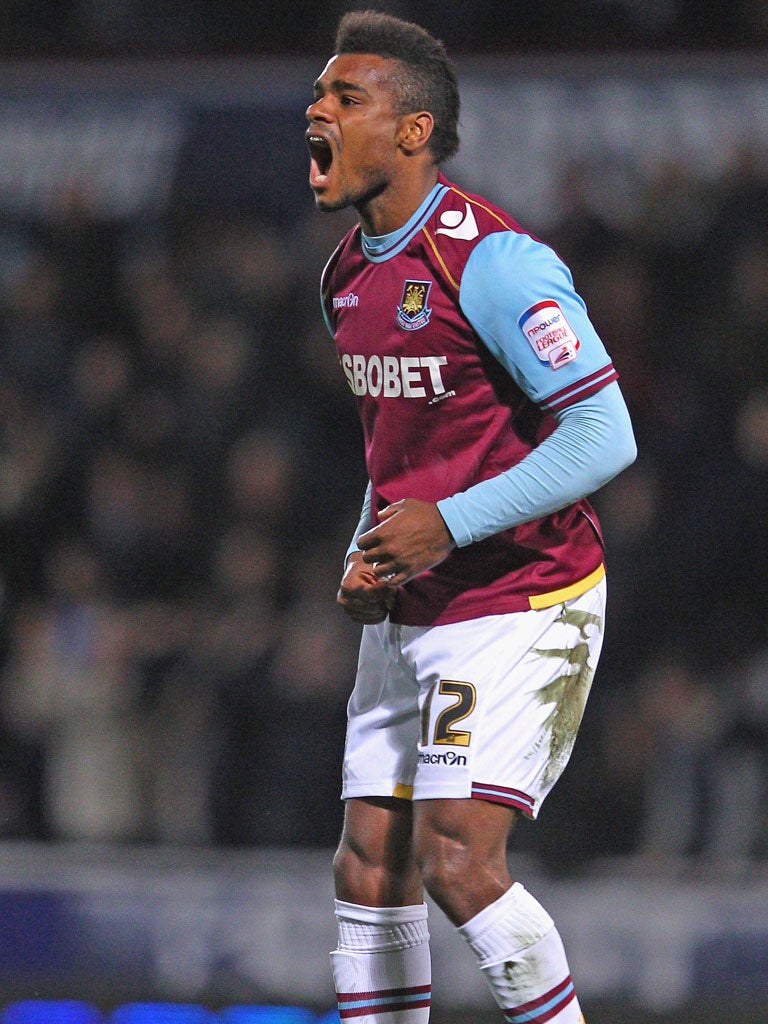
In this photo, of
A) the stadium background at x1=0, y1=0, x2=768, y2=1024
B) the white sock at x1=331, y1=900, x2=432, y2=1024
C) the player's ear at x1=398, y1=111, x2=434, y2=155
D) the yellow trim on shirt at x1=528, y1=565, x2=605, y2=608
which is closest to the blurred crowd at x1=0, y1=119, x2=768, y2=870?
the stadium background at x1=0, y1=0, x2=768, y2=1024

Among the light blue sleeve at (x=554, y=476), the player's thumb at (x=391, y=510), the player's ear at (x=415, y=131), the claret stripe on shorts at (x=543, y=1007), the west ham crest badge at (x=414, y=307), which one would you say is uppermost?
the player's ear at (x=415, y=131)

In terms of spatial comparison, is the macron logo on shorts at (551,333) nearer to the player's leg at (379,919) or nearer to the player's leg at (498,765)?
the player's leg at (498,765)

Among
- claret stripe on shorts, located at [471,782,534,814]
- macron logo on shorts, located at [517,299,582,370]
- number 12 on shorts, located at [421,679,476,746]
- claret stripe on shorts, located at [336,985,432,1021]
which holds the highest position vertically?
macron logo on shorts, located at [517,299,582,370]

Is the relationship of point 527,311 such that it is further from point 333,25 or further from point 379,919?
point 333,25

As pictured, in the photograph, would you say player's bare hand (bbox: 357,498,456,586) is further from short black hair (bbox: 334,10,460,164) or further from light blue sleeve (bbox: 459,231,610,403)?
short black hair (bbox: 334,10,460,164)

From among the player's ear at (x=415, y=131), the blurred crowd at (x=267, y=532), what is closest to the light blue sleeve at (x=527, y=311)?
the player's ear at (x=415, y=131)

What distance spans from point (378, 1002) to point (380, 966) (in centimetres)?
6

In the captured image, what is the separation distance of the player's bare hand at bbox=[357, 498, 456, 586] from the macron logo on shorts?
1.00 feet

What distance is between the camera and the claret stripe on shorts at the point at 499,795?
2.49 meters

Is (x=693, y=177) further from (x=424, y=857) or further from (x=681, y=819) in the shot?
(x=424, y=857)

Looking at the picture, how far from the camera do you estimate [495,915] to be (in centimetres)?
244

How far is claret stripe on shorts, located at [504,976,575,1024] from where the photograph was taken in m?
2.45

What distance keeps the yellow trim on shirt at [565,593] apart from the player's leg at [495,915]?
1.14 ft

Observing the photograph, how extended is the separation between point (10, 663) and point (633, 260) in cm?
277
